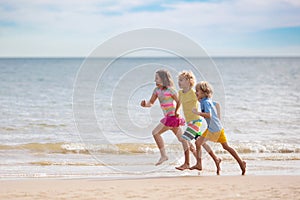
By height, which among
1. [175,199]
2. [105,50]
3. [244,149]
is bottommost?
[175,199]

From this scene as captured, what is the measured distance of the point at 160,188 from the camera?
21.4 ft

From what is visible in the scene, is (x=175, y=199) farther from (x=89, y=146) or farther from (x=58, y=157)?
(x=89, y=146)

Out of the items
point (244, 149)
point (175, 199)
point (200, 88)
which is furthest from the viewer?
point (244, 149)

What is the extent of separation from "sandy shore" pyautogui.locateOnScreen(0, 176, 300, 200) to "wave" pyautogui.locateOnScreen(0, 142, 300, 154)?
11.8 feet

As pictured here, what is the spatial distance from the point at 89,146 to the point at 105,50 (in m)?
2.98

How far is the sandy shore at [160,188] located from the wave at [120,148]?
11.8ft

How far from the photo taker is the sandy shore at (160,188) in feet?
20.1

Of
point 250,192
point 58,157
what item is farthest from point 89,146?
point 250,192

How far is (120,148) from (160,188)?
194 inches

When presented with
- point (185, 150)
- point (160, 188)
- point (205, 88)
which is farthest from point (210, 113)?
point (160, 188)

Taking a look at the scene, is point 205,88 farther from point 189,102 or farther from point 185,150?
point 185,150

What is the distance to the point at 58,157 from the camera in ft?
33.9

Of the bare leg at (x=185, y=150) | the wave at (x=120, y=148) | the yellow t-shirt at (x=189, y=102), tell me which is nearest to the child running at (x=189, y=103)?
the yellow t-shirt at (x=189, y=102)

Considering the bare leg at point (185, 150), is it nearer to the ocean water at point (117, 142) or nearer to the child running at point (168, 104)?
the child running at point (168, 104)
